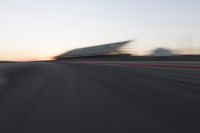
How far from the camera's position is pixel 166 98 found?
6594 millimetres

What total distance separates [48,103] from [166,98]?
242 cm

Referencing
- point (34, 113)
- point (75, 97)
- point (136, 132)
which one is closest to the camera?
point (136, 132)

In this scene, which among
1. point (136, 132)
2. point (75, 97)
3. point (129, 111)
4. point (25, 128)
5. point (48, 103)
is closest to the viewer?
point (136, 132)

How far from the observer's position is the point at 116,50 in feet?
180

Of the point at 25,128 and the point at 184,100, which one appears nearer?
the point at 25,128

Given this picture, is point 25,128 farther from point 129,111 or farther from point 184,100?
point 184,100

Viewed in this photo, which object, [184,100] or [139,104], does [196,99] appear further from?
[139,104]

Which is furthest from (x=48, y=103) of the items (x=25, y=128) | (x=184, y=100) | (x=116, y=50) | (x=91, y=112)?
(x=116, y=50)

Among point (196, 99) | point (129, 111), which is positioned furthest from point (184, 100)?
point (129, 111)

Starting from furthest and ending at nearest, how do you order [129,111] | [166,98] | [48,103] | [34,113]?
[48,103], [166,98], [34,113], [129,111]

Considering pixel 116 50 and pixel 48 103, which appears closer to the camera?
pixel 48 103

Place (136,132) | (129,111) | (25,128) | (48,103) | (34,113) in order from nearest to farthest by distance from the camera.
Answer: (136,132) < (25,128) < (129,111) < (34,113) < (48,103)

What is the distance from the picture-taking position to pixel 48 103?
706cm

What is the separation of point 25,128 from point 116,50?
165ft
